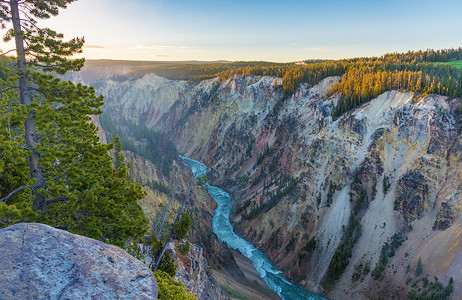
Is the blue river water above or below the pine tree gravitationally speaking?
below

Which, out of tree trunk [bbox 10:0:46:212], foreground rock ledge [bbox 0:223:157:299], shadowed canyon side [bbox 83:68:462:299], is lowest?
shadowed canyon side [bbox 83:68:462:299]

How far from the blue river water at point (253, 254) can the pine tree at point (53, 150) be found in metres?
16.8

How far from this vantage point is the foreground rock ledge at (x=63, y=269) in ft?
19.5

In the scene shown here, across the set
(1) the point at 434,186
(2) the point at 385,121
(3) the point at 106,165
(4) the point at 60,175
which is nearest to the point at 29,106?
(4) the point at 60,175

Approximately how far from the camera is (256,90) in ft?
297

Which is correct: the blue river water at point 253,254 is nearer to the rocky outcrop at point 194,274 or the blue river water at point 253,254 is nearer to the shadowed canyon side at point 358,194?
the shadowed canyon side at point 358,194

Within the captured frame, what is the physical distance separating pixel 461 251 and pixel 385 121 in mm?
22792

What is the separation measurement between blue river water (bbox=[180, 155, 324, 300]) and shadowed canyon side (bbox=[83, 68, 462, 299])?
1526 mm

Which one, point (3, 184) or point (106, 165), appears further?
point (106, 165)

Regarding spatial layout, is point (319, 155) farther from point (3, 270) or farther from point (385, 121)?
point (3, 270)

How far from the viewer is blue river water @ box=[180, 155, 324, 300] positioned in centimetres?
4222

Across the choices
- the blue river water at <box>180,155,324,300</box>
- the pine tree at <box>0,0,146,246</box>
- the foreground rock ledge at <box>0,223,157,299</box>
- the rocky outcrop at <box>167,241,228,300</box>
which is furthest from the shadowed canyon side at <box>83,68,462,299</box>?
the foreground rock ledge at <box>0,223,157,299</box>

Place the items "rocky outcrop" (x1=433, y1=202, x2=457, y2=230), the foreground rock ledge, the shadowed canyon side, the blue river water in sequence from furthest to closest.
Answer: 1. the blue river water
2. the shadowed canyon side
3. "rocky outcrop" (x1=433, y1=202, x2=457, y2=230)
4. the foreground rock ledge

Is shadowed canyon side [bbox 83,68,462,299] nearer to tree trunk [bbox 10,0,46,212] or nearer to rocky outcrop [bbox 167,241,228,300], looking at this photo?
rocky outcrop [bbox 167,241,228,300]
